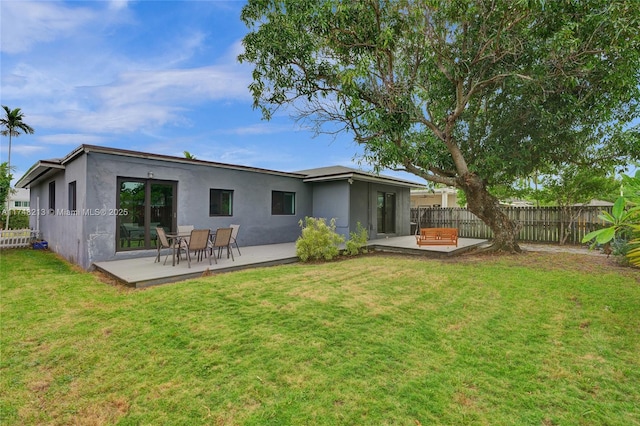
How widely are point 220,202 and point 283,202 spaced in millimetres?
2992

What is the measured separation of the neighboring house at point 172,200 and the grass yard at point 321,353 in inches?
109

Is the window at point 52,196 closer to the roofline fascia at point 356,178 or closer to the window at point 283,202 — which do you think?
the window at point 283,202

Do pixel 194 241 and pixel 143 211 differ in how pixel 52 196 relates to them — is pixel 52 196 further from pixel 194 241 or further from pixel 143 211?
pixel 194 241

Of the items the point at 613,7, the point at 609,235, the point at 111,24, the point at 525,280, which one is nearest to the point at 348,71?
the point at 613,7

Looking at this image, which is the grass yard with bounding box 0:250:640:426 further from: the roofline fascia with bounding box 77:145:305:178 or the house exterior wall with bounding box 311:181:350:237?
the house exterior wall with bounding box 311:181:350:237

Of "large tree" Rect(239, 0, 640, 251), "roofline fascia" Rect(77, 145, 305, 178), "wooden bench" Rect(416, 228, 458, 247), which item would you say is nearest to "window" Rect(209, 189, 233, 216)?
"roofline fascia" Rect(77, 145, 305, 178)

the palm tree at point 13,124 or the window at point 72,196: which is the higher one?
the palm tree at point 13,124

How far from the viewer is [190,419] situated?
8.10 ft

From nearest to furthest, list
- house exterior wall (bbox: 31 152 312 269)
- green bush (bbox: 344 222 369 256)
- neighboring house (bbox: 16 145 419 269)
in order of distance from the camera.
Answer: house exterior wall (bbox: 31 152 312 269)
neighboring house (bbox: 16 145 419 269)
green bush (bbox: 344 222 369 256)

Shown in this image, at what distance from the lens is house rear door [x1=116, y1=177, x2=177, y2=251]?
8.91m

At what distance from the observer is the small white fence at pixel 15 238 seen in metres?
12.9

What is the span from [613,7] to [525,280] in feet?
19.6

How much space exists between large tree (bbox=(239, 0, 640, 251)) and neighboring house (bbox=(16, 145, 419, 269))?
3250mm

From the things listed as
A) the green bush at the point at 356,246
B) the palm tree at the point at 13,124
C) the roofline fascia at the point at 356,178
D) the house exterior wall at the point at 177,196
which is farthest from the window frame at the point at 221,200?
the palm tree at the point at 13,124
